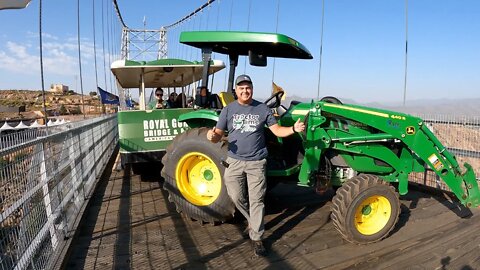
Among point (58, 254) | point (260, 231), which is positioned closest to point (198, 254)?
point (260, 231)

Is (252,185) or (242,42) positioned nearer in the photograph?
(252,185)

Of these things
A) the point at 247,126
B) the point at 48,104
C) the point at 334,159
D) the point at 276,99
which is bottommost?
the point at 48,104

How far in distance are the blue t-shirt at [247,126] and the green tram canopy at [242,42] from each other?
804 mm

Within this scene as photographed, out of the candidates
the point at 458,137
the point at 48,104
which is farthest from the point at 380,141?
the point at 48,104

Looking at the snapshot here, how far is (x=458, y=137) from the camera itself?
235 inches

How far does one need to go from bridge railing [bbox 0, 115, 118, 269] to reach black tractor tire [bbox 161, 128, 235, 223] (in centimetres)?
116

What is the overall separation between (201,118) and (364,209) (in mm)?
2202

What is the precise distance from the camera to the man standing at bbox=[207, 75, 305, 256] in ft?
12.5

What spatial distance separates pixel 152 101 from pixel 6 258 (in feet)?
22.7

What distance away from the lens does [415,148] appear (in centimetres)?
424

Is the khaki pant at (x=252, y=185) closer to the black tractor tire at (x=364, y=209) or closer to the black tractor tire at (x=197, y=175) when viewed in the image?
the black tractor tire at (x=197, y=175)

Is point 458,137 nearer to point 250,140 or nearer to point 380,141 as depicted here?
point 380,141

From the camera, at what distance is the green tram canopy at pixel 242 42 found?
4.22m

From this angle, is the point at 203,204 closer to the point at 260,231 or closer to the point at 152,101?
the point at 260,231
